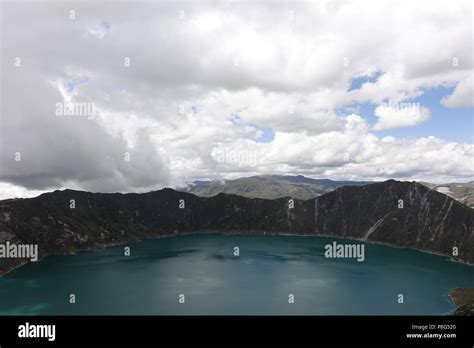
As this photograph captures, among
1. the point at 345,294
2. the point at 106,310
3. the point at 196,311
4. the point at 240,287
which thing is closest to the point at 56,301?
the point at 106,310

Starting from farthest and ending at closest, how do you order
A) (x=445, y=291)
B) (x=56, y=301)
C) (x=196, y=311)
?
(x=445, y=291) < (x=56, y=301) < (x=196, y=311)
